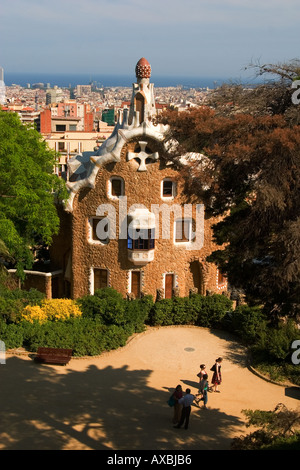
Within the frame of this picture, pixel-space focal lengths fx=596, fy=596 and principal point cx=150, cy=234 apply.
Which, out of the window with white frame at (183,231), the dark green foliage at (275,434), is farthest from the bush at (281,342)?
the dark green foliage at (275,434)

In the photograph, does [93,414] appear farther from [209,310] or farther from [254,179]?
[209,310]

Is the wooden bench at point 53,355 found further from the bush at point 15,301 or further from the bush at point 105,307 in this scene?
the bush at point 105,307

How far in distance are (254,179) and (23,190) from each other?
13.0m

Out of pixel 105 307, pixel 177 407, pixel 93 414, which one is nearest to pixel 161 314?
pixel 105 307

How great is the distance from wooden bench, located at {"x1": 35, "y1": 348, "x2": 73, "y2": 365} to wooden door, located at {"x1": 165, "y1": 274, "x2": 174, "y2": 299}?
23.3ft

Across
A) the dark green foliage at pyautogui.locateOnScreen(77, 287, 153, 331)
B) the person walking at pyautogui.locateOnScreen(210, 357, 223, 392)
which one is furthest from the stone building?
the person walking at pyautogui.locateOnScreen(210, 357, 223, 392)

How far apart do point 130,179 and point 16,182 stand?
16.2 ft

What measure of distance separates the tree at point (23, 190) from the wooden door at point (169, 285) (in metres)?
5.56

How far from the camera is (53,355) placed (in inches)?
852

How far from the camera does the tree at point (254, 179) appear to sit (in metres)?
13.2

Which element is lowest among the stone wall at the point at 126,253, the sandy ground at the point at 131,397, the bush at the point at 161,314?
the sandy ground at the point at 131,397

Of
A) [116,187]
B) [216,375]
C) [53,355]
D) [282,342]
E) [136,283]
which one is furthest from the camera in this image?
[136,283]

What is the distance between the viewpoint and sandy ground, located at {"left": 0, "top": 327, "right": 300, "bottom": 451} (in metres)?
15.8
